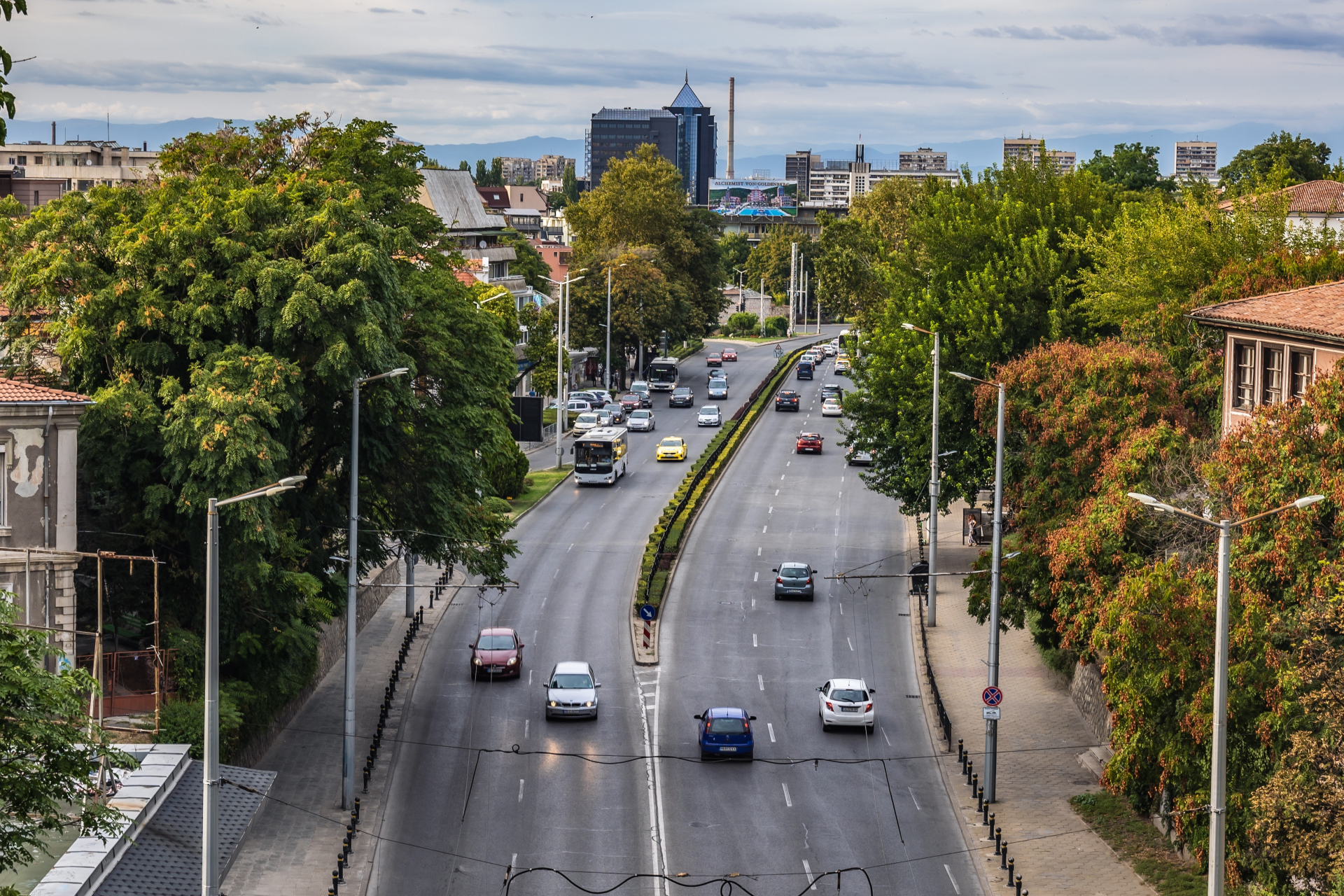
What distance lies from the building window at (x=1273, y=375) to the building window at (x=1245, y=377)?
336 millimetres

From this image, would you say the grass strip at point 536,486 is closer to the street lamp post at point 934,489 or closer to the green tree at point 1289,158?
the street lamp post at point 934,489

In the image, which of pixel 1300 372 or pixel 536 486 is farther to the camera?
pixel 536 486

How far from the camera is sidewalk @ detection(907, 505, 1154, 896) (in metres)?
32.1

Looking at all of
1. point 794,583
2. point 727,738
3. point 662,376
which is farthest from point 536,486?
point 662,376

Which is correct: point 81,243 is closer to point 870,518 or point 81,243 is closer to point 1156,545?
point 1156,545

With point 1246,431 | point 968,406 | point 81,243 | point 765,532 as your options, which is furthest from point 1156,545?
point 765,532

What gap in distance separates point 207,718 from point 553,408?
81180 mm

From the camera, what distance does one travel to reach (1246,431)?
29.9 metres

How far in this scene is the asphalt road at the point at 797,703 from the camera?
33219mm

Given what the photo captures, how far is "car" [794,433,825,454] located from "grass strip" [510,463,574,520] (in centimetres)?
1338

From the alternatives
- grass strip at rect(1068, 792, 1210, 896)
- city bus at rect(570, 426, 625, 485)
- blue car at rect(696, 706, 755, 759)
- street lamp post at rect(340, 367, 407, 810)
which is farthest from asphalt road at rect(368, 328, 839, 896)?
city bus at rect(570, 426, 625, 485)

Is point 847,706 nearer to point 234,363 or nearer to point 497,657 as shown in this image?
point 497,657

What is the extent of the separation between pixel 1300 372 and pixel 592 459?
151 ft

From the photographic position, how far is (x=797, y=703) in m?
44.4
